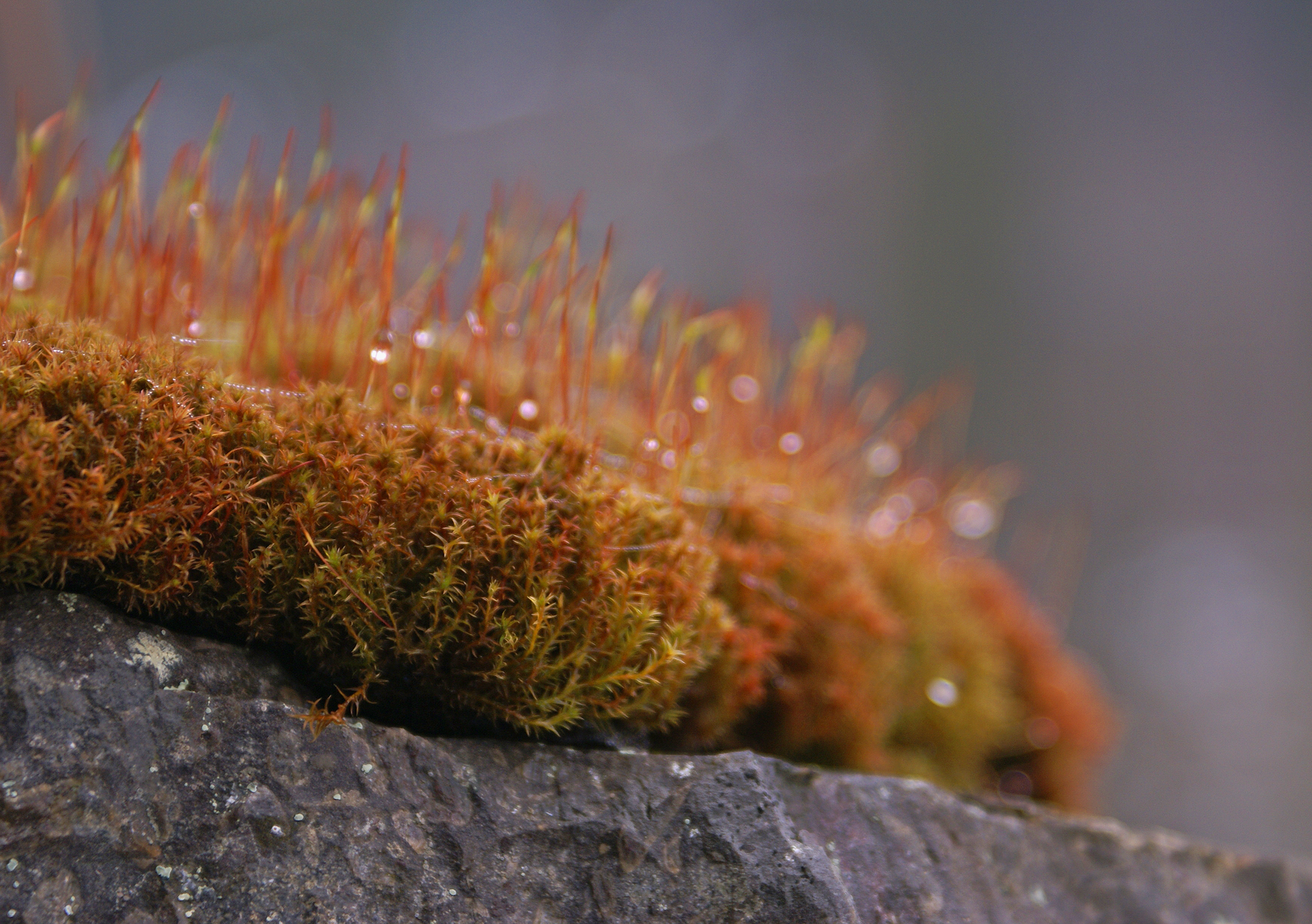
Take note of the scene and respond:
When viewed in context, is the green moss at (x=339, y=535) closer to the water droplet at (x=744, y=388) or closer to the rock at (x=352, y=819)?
the rock at (x=352, y=819)

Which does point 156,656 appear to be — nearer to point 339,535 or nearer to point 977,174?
point 339,535

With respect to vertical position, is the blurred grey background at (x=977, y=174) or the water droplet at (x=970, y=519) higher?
the blurred grey background at (x=977, y=174)

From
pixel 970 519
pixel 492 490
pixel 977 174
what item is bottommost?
pixel 492 490

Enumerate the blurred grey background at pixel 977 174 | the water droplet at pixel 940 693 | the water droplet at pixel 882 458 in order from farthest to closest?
the blurred grey background at pixel 977 174 → the water droplet at pixel 882 458 → the water droplet at pixel 940 693

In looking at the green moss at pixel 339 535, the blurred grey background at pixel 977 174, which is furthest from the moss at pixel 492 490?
the blurred grey background at pixel 977 174

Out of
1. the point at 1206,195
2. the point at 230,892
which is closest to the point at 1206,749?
the point at 1206,195

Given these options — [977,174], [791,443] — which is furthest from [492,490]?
[977,174]
